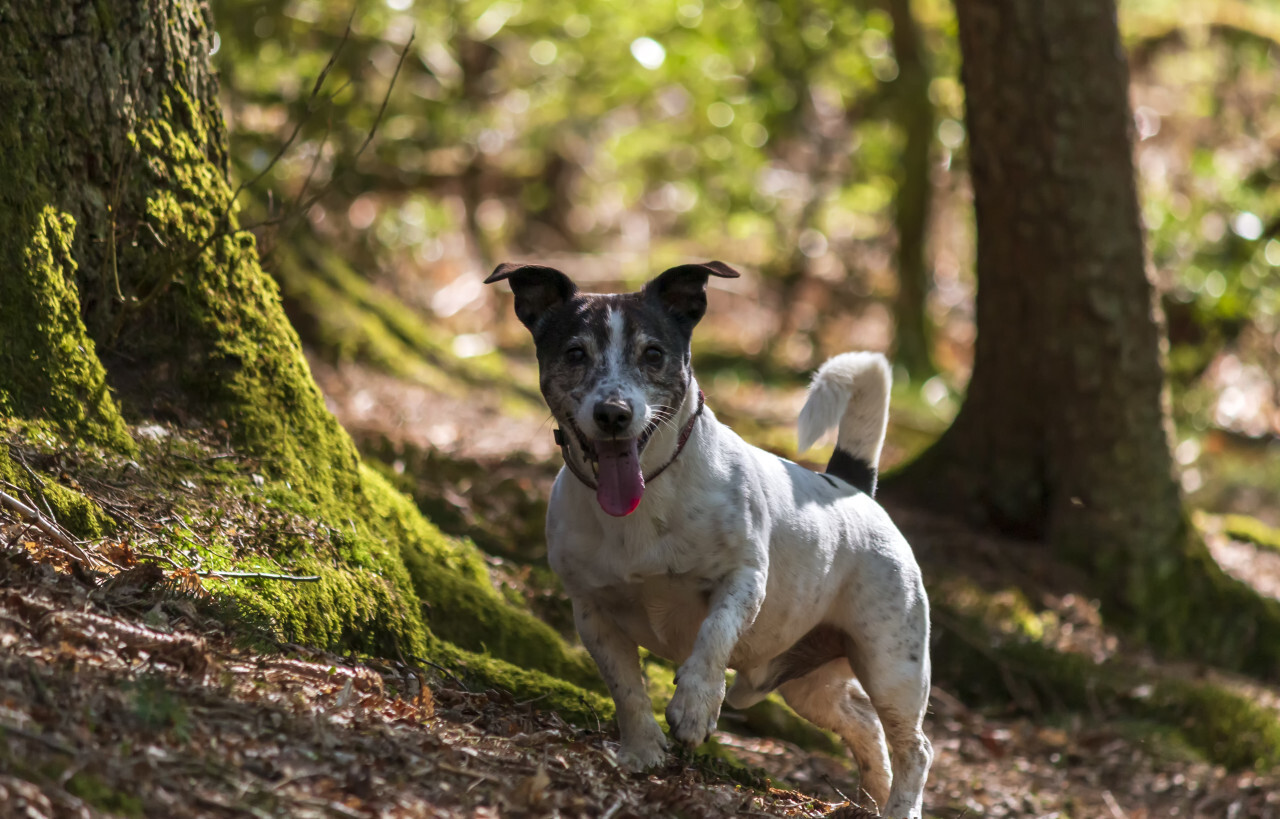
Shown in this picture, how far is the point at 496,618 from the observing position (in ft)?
18.2

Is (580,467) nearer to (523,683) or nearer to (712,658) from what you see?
(712,658)

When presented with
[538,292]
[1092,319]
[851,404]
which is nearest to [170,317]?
[538,292]

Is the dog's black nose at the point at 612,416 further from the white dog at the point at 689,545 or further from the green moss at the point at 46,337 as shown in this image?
the green moss at the point at 46,337

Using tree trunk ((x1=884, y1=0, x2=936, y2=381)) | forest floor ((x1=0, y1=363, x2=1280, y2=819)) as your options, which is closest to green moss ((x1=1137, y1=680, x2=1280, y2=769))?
forest floor ((x1=0, y1=363, x2=1280, y2=819))

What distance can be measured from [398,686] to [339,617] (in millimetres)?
379

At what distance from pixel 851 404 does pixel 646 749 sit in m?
2.07

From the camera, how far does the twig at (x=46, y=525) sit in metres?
3.75

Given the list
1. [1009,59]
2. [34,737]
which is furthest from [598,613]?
[1009,59]

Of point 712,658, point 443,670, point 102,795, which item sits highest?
point 712,658

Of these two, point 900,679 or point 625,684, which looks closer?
point 625,684

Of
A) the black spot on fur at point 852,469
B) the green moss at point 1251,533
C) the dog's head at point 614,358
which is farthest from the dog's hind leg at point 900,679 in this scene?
the green moss at point 1251,533

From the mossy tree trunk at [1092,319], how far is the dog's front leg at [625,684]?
489 cm

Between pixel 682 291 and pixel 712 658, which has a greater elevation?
pixel 682 291

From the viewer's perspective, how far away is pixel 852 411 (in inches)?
227
